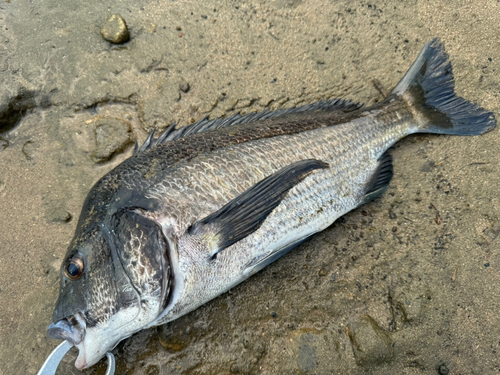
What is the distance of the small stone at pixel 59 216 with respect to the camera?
2.53 metres

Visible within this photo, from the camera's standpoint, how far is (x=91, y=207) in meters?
1.93

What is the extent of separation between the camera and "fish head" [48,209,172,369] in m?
1.68

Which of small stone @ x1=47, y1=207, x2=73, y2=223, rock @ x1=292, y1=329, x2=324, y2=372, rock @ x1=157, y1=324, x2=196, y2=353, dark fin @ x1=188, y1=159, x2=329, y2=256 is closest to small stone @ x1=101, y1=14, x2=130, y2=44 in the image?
small stone @ x1=47, y1=207, x2=73, y2=223

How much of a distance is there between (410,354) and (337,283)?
0.65 metres

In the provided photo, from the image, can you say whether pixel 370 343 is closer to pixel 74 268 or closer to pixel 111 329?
pixel 111 329

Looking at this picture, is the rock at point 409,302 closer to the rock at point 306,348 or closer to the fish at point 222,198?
the rock at point 306,348

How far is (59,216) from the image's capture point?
2525 mm

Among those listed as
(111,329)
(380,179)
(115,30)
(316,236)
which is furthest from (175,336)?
(115,30)

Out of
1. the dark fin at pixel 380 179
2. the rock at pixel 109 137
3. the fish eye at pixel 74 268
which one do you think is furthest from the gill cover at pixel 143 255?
the dark fin at pixel 380 179

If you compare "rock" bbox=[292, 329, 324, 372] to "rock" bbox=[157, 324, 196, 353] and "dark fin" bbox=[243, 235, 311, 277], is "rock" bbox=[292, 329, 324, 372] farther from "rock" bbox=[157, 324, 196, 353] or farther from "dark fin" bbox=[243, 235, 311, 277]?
"rock" bbox=[157, 324, 196, 353]

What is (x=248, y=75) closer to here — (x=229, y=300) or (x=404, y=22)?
(x=404, y=22)

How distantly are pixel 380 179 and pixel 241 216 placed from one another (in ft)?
4.50

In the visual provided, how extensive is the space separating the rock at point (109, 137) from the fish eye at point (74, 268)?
1.21m

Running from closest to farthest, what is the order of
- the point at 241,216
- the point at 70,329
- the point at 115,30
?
the point at 70,329 < the point at 241,216 < the point at 115,30
